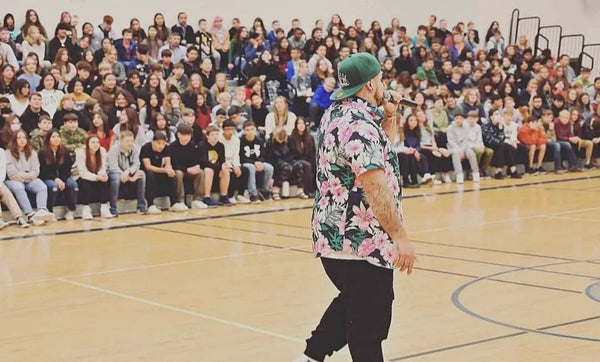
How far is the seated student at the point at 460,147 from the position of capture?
17266mm

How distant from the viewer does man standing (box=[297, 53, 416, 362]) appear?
4.32 metres

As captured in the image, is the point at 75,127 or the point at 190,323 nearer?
the point at 190,323

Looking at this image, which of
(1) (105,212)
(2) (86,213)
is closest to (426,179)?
(1) (105,212)

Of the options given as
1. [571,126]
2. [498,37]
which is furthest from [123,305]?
[498,37]

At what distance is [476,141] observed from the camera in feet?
58.1

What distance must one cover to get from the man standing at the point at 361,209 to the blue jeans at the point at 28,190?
8.38m

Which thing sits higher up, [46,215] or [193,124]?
[193,124]

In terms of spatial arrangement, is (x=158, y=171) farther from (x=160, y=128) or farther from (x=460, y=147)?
(x=460, y=147)

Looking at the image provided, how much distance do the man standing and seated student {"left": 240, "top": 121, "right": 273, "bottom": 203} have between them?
10.0 meters

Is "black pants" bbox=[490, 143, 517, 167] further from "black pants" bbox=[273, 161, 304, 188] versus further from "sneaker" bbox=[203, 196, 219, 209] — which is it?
"sneaker" bbox=[203, 196, 219, 209]

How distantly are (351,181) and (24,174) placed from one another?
881 centimetres

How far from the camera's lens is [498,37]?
25.0m

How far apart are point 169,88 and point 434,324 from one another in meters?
9.98

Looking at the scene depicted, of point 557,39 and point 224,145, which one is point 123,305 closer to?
point 224,145
